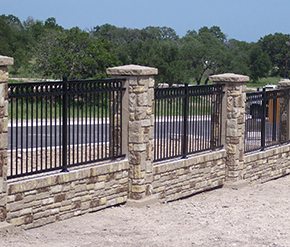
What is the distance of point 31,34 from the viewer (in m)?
58.2

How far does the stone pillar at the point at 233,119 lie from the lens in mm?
12094

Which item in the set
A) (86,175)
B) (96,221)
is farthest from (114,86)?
(96,221)

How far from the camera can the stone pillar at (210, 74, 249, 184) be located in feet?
39.7

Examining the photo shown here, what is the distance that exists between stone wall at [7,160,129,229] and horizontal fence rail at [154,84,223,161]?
1229 millimetres

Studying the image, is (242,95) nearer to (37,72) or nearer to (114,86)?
(114,86)

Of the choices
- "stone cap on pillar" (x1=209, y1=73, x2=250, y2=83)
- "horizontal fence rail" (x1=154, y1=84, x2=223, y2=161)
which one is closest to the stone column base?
"horizontal fence rail" (x1=154, y1=84, x2=223, y2=161)

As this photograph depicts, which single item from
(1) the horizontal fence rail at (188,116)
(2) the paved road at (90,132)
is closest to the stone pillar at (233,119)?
(1) the horizontal fence rail at (188,116)

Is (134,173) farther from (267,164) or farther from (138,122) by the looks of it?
(267,164)

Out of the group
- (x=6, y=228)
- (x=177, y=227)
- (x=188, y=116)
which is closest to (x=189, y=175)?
(x=188, y=116)

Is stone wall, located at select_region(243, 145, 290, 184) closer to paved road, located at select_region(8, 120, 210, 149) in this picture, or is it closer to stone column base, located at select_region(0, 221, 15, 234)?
paved road, located at select_region(8, 120, 210, 149)

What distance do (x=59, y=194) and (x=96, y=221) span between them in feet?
2.30

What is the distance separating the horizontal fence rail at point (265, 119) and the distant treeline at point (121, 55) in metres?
16.0

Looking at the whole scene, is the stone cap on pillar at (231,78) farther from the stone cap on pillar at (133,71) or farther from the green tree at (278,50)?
the green tree at (278,50)

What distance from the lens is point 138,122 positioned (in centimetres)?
969
